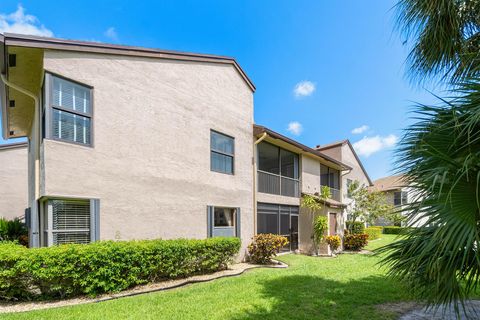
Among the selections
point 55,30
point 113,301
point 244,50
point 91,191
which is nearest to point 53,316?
point 113,301

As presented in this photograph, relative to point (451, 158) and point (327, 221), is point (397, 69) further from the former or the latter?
point (327, 221)

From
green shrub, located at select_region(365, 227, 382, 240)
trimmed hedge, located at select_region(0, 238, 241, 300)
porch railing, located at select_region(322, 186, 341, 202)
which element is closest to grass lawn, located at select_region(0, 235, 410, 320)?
trimmed hedge, located at select_region(0, 238, 241, 300)

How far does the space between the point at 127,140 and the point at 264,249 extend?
711 centimetres

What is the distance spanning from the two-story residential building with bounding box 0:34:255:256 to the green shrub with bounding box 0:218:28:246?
3.26 m

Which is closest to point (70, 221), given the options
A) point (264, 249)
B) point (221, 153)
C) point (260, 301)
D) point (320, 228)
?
point (260, 301)

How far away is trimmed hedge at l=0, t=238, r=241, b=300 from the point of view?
253 inches

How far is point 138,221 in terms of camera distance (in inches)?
350

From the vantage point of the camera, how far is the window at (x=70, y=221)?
7301 mm

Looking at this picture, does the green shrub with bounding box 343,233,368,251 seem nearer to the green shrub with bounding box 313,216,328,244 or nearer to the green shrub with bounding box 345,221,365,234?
the green shrub with bounding box 345,221,365,234

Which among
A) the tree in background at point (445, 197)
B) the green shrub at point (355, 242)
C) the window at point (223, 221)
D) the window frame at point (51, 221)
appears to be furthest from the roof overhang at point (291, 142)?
the tree in background at point (445, 197)

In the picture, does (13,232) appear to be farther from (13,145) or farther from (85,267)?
(85,267)

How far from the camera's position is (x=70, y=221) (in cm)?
763

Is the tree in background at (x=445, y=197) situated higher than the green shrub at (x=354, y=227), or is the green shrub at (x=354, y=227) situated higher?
the tree in background at (x=445, y=197)

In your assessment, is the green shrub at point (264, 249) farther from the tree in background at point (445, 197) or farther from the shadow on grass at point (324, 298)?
the tree in background at point (445, 197)
